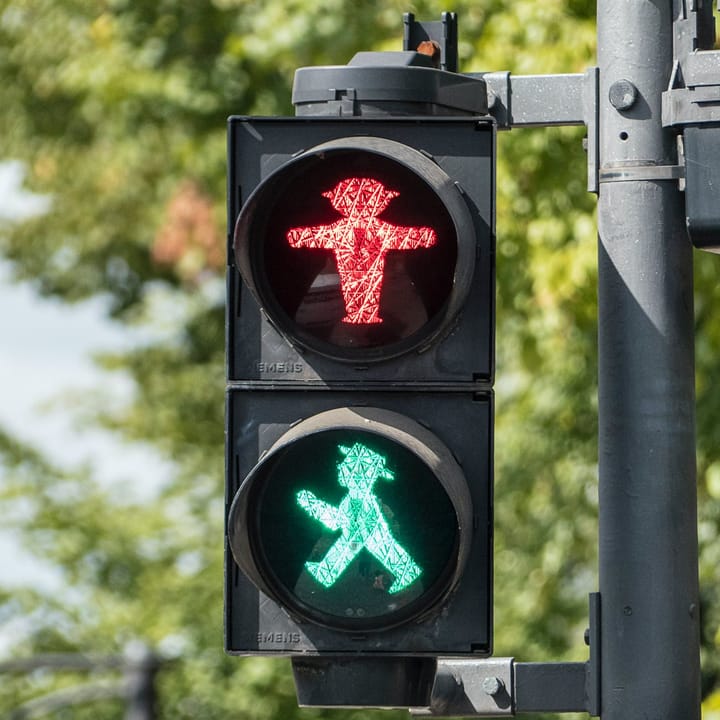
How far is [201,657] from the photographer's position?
41.9ft

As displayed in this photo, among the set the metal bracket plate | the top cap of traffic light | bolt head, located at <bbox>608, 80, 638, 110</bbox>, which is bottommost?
the metal bracket plate

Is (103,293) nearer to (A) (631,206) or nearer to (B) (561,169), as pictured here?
(B) (561,169)

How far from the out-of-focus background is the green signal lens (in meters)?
3.43

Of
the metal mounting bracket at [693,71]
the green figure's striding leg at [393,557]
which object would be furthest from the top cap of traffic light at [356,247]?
the metal mounting bracket at [693,71]

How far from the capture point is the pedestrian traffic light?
3.35 m

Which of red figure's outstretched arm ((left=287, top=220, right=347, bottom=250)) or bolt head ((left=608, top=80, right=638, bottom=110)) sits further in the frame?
bolt head ((left=608, top=80, right=638, bottom=110))

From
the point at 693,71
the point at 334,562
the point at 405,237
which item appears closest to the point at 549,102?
the point at 693,71

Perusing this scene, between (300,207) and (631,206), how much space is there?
2.26ft

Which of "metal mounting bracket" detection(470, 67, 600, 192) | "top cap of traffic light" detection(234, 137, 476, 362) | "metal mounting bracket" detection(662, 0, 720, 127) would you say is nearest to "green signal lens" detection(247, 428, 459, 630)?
"top cap of traffic light" detection(234, 137, 476, 362)

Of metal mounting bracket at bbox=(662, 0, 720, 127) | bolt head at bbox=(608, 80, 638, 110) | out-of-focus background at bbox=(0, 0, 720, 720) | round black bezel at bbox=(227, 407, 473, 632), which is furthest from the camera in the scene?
out-of-focus background at bbox=(0, 0, 720, 720)

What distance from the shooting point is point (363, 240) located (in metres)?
3.41

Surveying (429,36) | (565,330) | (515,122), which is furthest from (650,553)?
(565,330)

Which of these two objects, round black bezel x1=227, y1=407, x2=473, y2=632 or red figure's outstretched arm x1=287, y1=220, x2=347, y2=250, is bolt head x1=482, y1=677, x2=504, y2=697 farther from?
red figure's outstretched arm x1=287, y1=220, x2=347, y2=250

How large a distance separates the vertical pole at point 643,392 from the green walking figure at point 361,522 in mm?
443
